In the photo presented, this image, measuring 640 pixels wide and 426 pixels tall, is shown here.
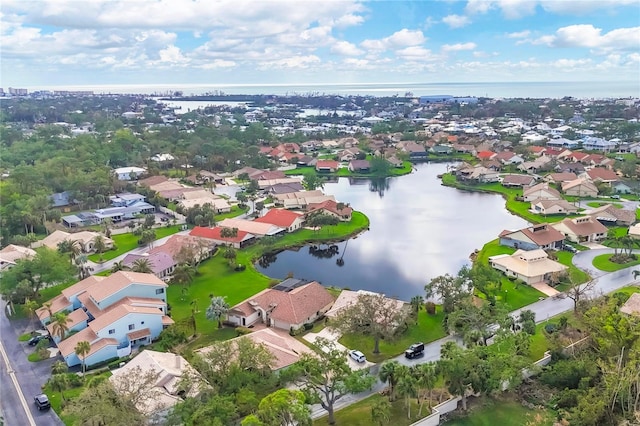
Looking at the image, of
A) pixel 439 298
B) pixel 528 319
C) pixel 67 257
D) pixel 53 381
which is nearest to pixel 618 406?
pixel 528 319

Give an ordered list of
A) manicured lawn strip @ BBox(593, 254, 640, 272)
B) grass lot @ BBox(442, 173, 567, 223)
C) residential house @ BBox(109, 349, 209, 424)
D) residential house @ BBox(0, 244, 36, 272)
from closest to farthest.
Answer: residential house @ BBox(109, 349, 209, 424)
manicured lawn strip @ BBox(593, 254, 640, 272)
residential house @ BBox(0, 244, 36, 272)
grass lot @ BBox(442, 173, 567, 223)

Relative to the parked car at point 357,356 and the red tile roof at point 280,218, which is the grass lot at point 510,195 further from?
the parked car at point 357,356

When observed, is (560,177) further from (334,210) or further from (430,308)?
(430,308)

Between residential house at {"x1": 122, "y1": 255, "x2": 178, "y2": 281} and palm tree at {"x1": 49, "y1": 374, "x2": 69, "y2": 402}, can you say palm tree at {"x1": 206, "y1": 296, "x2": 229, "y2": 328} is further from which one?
residential house at {"x1": 122, "y1": 255, "x2": 178, "y2": 281}

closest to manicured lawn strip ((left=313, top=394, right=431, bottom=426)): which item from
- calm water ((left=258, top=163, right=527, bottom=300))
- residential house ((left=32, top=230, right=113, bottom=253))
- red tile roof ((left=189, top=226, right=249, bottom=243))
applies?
calm water ((left=258, top=163, right=527, bottom=300))

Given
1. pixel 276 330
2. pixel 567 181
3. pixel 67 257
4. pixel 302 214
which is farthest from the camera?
pixel 567 181

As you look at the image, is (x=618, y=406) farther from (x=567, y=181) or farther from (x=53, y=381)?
(x=567, y=181)

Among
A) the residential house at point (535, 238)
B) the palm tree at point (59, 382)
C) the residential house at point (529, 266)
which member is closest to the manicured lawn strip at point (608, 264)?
the residential house at point (535, 238)
